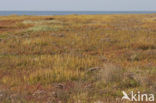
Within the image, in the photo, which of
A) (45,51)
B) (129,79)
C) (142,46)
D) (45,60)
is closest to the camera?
(129,79)

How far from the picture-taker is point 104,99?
16.4 feet

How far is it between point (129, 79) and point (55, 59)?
3.73 metres

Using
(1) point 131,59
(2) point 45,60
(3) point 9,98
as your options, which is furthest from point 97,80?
(1) point 131,59

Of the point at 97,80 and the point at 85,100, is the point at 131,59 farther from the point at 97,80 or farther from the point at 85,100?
the point at 85,100

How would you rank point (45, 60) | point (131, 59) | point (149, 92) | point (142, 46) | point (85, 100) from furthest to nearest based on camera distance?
point (142, 46) → point (131, 59) → point (45, 60) → point (149, 92) → point (85, 100)

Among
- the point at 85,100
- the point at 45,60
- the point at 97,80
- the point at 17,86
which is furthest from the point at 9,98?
the point at 45,60

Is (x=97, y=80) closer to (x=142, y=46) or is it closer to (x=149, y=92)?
(x=149, y=92)

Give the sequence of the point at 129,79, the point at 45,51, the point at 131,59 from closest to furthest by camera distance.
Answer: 1. the point at 129,79
2. the point at 131,59
3. the point at 45,51

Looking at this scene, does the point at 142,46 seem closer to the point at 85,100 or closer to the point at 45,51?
the point at 45,51

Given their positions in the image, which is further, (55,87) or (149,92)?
(55,87)

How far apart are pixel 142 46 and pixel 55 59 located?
597 centimetres

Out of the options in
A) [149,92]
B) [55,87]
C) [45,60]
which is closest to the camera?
[149,92]

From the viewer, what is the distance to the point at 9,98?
4.96 metres

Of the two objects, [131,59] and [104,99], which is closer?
[104,99]
